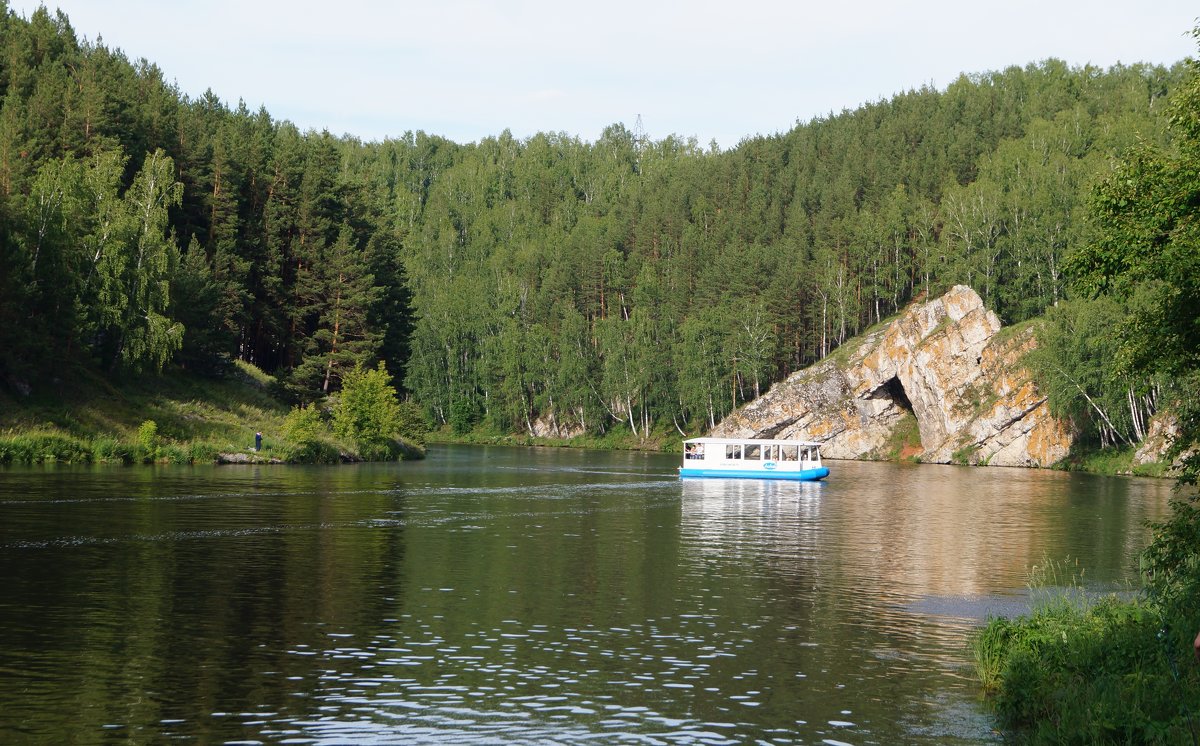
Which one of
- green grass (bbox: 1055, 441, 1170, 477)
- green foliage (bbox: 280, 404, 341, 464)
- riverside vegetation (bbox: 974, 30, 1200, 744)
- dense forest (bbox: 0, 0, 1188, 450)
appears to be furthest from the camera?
green grass (bbox: 1055, 441, 1170, 477)

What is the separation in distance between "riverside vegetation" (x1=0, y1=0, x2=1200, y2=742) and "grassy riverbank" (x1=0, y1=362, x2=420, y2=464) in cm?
30

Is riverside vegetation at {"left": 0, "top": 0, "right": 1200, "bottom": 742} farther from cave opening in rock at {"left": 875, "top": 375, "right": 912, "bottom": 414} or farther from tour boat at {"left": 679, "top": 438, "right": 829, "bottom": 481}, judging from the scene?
tour boat at {"left": 679, "top": 438, "right": 829, "bottom": 481}

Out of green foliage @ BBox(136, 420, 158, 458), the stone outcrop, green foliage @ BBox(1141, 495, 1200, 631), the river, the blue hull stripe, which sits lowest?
the river

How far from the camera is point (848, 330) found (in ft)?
542

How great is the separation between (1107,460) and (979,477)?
17.5 metres

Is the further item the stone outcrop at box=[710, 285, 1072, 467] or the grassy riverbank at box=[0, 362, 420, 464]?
the stone outcrop at box=[710, 285, 1072, 467]

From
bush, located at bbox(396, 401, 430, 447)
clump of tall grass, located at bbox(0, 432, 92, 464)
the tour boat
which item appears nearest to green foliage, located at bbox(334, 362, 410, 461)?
bush, located at bbox(396, 401, 430, 447)

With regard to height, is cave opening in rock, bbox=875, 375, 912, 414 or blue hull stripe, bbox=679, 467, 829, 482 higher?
cave opening in rock, bbox=875, 375, 912, 414

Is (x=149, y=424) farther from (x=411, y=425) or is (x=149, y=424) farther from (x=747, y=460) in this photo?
(x=747, y=460)

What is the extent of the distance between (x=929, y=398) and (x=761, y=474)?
155 ft

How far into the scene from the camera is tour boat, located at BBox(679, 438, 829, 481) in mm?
99250

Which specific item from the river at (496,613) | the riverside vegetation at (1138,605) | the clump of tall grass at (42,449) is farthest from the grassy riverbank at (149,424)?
the riverside vegetation at (1138,605)

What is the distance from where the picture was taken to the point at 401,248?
156000 millimetres

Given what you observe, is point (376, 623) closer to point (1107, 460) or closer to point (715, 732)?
point (715, 732)
